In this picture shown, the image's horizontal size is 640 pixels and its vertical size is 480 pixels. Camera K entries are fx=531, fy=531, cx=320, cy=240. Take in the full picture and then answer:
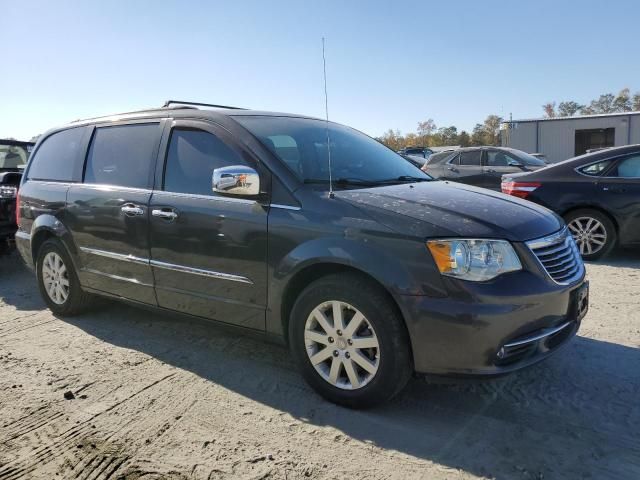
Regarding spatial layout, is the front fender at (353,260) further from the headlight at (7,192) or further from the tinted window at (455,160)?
the tinted window at (455,160)

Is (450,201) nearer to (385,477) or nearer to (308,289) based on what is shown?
(308,289)

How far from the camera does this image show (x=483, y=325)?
8.80ft

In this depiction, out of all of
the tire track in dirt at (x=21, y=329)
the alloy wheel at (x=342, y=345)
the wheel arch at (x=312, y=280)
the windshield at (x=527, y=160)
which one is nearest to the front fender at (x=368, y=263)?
the wheel arch at (x=312, y=280)

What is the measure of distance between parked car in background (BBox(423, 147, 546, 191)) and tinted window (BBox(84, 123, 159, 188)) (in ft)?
32.3

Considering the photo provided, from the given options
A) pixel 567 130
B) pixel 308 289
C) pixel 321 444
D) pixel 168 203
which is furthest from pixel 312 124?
pixel 567 130

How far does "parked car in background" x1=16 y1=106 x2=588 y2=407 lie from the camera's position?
2770 mm

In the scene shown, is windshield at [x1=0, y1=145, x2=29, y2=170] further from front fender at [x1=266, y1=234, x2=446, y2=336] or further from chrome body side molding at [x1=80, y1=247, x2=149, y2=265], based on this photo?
front fender at [x1=266, y1=234, x2=446, y2=336]

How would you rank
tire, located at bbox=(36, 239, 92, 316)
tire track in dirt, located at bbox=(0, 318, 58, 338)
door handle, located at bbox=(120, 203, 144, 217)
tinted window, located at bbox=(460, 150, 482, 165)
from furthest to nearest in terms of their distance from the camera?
tinted window, located at bbox=(460, 150, 482, 165) → tire, located at bbox=(36, 239, 92, 316) → tire track in dirt, located at bbox=(0, 318, 58, 338) → door handle, located at bbox=(120, 203, 144, 217)

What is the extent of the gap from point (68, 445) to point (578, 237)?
6.27 metres

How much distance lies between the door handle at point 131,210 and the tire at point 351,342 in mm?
1544

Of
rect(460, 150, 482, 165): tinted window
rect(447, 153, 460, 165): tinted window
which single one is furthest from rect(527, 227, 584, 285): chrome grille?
rect(447, 153, 460, 165): tinted window

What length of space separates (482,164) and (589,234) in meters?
6.97

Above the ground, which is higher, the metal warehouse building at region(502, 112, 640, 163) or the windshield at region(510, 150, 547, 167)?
the metal warehouse building at region(502, 112, 640, 163)

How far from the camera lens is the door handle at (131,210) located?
3980 millimetres
